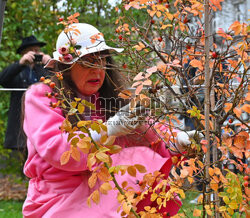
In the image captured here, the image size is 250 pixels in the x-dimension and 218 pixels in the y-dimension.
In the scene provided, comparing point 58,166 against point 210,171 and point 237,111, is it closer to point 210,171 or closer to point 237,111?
point 210,171

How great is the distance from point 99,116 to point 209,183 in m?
0.90

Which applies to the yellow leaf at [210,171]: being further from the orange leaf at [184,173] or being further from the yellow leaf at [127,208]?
the yellow leaf at [127,208]

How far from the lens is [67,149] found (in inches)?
78.8

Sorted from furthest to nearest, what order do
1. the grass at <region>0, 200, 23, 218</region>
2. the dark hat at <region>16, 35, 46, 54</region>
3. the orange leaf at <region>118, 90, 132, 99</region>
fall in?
the dark hat at <region>16, 35, 46, 54</region> → the grass at <region>0, 200, 23, 218</region> → the orange leaf at <region>118, 90, 132, 99</region>

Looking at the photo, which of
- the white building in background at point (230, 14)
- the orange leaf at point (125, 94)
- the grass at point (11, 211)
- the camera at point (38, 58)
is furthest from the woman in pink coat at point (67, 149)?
the white building in background at point (230, 14)

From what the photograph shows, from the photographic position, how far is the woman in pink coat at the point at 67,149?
2.02m

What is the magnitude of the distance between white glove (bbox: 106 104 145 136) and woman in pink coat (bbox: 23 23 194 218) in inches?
0.7

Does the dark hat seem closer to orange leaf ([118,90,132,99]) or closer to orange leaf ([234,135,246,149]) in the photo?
orange leaf ([118,90,132,99])

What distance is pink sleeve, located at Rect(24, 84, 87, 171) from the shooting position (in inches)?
78.9

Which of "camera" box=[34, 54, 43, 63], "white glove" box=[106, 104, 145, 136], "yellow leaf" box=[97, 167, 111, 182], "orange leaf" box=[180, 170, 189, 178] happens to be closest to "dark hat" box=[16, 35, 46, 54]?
"camera" box=[34, 54, 43, 63]

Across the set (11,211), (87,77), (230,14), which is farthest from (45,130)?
(230,14)

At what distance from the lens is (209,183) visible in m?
1.53

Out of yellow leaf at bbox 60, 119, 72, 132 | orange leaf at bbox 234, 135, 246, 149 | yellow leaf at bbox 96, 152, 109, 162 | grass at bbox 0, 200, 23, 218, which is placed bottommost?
grass at bbox 0, 200, 23, 218

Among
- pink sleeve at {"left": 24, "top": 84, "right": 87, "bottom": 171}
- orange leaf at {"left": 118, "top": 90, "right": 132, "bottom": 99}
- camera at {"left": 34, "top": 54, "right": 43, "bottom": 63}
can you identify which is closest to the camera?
orange leaf at {"left": 118, "top": 90, "right": 132, "bottom": 99}
